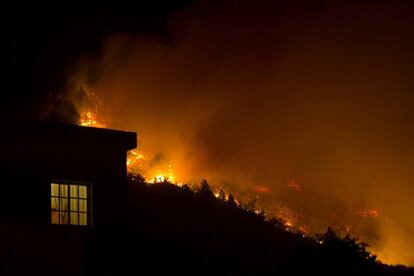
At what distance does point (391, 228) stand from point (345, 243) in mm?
43291

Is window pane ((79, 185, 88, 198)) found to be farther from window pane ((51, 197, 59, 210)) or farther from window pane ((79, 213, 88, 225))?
window pane ((51, 197, 59, 210))

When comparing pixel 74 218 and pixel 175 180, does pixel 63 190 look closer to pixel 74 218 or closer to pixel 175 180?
pixel 74 218

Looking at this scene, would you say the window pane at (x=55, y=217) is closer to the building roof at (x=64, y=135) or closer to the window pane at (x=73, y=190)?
the window pane at (x=73, y=190)

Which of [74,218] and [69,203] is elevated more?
[69,203]

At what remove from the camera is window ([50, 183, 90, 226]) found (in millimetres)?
17622

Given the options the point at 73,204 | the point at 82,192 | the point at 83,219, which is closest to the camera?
the point at 73,204

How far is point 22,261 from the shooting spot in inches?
591

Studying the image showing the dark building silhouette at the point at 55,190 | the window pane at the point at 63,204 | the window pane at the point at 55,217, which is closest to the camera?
the dark building silhouette at the point at 55,190

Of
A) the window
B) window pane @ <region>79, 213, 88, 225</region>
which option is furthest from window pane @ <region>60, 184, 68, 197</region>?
window pane @ <region>79, 213, 88, 225</region>

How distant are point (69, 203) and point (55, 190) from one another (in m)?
0.54

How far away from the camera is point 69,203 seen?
1792cm

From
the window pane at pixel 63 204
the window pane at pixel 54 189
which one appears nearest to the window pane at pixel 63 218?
the window pane at pixel 63 204

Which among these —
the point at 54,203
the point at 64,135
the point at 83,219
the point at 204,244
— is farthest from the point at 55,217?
the point at 204,244

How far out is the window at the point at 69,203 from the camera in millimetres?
17622
